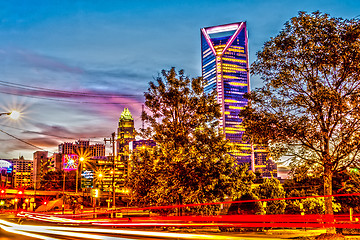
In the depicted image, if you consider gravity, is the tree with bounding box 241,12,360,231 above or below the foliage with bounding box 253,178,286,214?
above

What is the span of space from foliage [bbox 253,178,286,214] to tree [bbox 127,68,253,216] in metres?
16.0

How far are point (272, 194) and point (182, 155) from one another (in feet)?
76.1

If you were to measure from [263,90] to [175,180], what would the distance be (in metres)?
7.76

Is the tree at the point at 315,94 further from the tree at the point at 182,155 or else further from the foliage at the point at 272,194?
the foliage at the point at 272,194

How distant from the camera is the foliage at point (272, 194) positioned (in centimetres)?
3994

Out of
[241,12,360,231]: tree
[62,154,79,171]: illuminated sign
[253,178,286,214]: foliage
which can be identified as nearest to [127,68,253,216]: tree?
[241,12,360,231]: tree

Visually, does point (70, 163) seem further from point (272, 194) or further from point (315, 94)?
point (315, 94)

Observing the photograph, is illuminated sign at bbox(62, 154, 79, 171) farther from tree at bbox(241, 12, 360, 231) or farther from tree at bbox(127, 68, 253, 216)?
tree at bbox(241, 12, 360, 231)

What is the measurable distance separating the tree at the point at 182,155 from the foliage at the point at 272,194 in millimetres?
16019

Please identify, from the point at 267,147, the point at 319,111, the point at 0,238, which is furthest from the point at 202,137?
the point at 0,238

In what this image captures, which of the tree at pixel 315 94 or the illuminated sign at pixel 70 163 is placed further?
the illuminated sign at pixel 70 163

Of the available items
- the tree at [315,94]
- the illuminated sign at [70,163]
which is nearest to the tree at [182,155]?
the tree at [315,94]

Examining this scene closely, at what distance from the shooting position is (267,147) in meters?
19.8

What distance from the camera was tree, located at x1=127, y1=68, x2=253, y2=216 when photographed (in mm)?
21844
